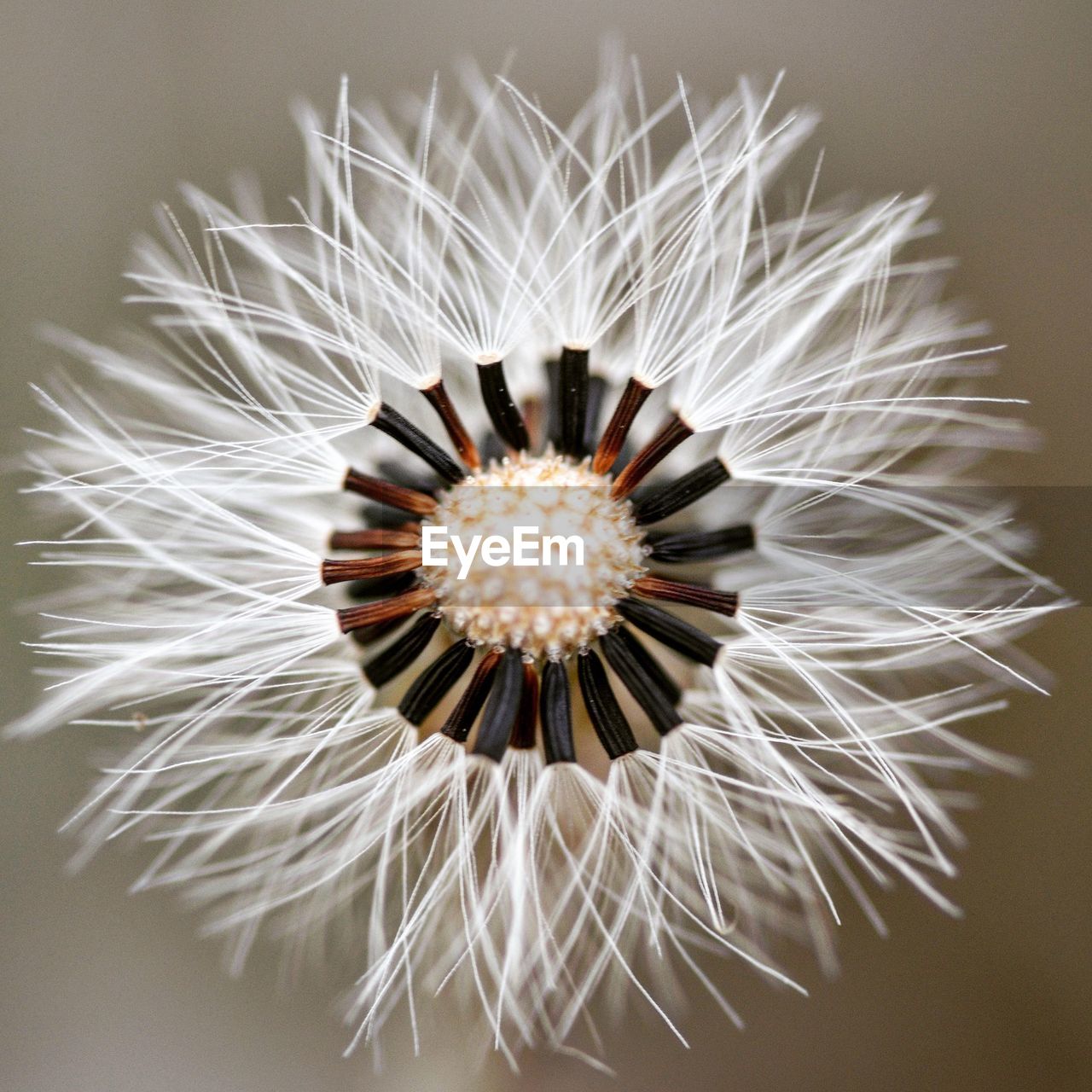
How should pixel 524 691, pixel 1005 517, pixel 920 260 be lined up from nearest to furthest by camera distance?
1. pixel 524 691
2. pixel 1005 517
3. pixel 920 260

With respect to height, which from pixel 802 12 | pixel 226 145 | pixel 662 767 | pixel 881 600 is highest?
pixel 802 12

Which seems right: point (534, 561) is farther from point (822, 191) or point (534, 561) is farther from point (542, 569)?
point (822, 191)

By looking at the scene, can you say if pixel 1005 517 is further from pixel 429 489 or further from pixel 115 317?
pixel 115 317

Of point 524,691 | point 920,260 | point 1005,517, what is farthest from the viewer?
point 920,260


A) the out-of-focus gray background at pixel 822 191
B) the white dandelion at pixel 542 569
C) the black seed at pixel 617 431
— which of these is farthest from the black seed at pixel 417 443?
the out-of-focus gray background at pixel 822 191

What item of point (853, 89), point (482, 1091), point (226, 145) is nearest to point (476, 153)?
point (226, 145)

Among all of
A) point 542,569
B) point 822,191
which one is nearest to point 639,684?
point 542,569

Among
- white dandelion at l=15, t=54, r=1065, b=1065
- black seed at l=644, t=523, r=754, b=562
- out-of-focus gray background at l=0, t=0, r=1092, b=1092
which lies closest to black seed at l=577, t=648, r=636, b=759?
white dandelion at l=15, t=54, r=1065, b=1065
